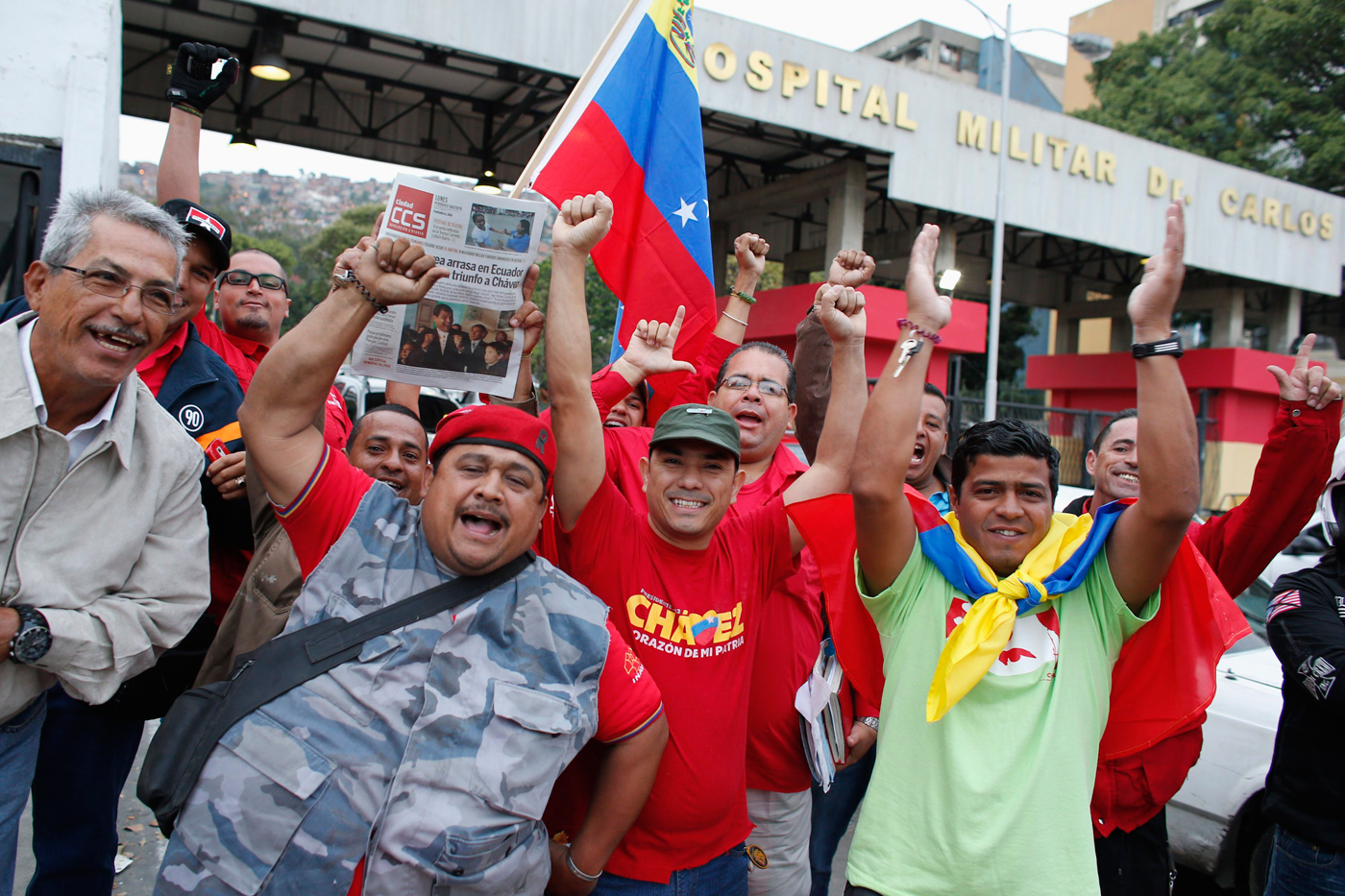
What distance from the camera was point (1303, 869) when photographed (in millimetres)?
2469

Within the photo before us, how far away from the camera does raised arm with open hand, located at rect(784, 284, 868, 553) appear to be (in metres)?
2.57

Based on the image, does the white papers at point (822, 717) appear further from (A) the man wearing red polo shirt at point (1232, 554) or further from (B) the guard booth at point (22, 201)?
(B) the guard booth at point (22, 201)

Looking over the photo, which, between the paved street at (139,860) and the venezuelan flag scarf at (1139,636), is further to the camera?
the paved street at (139,860)

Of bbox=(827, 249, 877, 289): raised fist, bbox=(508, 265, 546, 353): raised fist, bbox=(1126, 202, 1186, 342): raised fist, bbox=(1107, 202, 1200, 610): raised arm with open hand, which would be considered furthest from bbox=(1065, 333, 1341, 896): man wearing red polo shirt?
bbox=(508, 265, 546, 353): raised fist

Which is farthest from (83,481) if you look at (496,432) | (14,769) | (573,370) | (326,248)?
(326,248)

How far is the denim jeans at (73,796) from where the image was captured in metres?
2.46

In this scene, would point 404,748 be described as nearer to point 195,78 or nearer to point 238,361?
point 238,361

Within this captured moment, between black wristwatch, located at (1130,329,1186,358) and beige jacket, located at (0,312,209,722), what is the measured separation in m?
2.35

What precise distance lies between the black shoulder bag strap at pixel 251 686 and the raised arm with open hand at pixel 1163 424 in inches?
61.0

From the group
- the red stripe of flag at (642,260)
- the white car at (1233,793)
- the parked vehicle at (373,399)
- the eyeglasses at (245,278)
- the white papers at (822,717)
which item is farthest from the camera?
the parked vehicle at (373,399)

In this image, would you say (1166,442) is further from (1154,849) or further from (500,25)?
(500,25)

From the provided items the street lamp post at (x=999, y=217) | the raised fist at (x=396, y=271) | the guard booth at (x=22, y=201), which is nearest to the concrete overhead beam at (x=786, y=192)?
the street lamp post at (x=999, y=217)

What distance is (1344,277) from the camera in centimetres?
2273

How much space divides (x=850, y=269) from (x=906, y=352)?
71cm
